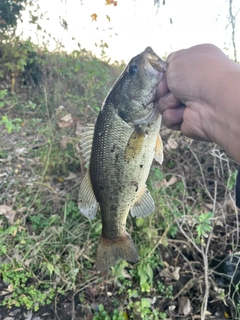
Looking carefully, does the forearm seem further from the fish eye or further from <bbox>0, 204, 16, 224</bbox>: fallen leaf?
<bbox>0, 204, 16, 224</bbox>: fallen leaf

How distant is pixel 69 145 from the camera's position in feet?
12.5

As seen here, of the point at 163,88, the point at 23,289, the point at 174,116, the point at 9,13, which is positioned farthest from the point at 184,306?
the point at 9,13

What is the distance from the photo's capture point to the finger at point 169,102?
1.49 m

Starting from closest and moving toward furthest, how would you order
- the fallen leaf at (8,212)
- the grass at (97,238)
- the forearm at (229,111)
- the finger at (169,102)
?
1. the forearm at (229,111)
2. the finger at (169,102)
3. the grass at (97,238)
4. the fallen leaf at (8,212)

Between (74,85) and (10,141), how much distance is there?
1.67 metres

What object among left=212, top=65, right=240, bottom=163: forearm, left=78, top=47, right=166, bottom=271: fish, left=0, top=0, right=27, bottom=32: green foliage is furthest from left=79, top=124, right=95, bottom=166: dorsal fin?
left=0, top=0, right=27, bottom=32: green foliage

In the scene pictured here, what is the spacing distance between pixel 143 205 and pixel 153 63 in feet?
2.69

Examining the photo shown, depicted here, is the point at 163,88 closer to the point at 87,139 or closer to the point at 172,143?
the point at 87,139

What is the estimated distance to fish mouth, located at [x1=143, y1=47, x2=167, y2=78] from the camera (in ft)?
5.15

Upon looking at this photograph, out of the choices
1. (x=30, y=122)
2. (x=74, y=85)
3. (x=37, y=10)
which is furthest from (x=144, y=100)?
(x=37, y=10)

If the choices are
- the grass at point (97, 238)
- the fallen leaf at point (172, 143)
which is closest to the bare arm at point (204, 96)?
the grass at point (97, 238)

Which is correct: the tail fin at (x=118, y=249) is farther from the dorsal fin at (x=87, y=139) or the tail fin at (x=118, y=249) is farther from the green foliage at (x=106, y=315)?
the green foliage at (x=106, y=315)

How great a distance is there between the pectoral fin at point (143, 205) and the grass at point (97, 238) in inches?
29.7

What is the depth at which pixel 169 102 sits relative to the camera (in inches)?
59.4
